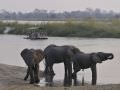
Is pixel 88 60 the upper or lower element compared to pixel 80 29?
upper

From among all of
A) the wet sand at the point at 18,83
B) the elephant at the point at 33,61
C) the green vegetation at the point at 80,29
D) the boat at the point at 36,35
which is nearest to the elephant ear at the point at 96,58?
the wet sand at the point at 18,83

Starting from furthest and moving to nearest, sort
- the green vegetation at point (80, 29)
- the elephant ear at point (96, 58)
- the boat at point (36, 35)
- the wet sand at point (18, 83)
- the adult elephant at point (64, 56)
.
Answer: the green vegetation at point (80, 29) < the boat at point (36, 35) < the adult elephant at point (64, 56) < the elephant ear at point (96, 58) < the wet sand at point (18, 83)

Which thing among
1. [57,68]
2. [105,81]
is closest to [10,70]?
[57,68]

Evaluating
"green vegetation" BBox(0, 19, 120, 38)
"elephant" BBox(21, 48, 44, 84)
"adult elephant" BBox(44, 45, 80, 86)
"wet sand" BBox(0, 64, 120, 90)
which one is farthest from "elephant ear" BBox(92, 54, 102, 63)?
"green vegetation" BBox(0, 19, 120, 38)

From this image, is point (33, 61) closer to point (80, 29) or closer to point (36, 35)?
point (36, 35)

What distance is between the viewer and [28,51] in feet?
50.6

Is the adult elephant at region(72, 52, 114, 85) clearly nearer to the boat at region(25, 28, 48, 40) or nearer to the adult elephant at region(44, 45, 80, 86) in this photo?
the adult elephant at region(44, 45, 80, 86)

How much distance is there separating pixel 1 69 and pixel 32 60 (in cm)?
341

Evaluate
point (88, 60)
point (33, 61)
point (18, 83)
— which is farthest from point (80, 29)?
point (18, 83)

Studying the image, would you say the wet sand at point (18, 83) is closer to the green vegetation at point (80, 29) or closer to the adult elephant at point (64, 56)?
the adult elephant at point (64, 56)

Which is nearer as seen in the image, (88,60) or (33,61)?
(88,60)

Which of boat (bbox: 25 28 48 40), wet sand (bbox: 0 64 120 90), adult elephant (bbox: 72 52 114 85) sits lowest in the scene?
boat (bbox: 25 28 48 40)

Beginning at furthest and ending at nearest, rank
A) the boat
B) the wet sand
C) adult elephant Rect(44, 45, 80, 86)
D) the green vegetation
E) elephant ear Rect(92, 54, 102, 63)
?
the green vegetation < the boat < adult elephant Rect(44, 45, 80, 86) < elephant ear Rect(92, 54, 102, 63) < the wet sand

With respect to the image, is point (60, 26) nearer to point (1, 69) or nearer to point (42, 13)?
point (1, 69)
